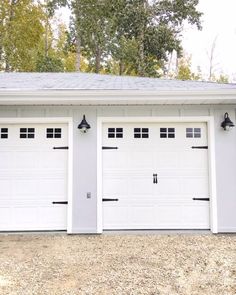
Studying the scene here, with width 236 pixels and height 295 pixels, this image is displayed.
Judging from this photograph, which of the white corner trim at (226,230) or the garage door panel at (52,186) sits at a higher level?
the garage door panel at (52,186)

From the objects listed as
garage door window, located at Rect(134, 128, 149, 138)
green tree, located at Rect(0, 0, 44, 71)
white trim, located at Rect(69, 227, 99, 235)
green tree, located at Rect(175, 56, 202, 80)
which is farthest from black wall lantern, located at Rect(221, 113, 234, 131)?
green tree, located at Rect(175, 56, 202, 80)

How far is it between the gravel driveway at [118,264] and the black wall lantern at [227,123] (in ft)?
6.47

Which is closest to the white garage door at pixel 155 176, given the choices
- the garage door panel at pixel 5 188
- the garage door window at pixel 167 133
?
the garage door window at pixel 167 133

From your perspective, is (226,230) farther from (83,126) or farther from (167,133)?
(83,126)

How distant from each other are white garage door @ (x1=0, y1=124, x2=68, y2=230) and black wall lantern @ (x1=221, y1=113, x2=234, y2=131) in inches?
116

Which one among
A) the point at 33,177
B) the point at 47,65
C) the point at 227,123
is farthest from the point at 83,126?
the point at 47,65

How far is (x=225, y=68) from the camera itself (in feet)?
78.5

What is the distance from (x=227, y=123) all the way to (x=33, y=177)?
12.2ft

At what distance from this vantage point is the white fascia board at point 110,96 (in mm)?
5762

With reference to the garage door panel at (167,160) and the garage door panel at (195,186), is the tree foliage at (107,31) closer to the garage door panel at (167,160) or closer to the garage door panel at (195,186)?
the garage door panel at (167,160)

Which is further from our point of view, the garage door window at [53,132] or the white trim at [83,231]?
the garage door window at [53,132]

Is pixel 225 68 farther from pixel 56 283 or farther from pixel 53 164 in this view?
pixel 56 283

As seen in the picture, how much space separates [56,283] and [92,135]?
3.09m

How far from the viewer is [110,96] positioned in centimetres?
586
